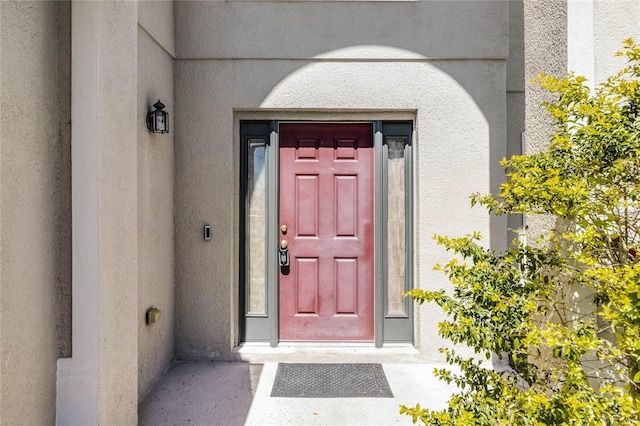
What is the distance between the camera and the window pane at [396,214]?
406 centimetres

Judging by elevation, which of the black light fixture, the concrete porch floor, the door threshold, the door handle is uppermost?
the black light fixture

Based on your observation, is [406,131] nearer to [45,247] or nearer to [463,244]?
[463,244]

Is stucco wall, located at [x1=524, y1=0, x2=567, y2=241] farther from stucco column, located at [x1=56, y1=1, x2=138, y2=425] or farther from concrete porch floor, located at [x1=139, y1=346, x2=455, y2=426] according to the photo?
stucco column, located at [x1=56, y1=1, x2=138, y2=425]

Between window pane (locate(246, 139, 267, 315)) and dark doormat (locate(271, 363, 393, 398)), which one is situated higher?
window pane (locate(246, 139, 267, 315))

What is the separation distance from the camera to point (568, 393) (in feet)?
4.91

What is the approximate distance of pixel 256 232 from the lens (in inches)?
161

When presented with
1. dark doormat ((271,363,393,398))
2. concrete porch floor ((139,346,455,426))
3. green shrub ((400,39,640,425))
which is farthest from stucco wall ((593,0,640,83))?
dark doormat ((271,363,393,398))

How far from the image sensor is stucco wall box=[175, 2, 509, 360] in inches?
153

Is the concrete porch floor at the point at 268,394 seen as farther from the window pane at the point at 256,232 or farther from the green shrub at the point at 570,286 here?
the green shrub at the point at 570,286

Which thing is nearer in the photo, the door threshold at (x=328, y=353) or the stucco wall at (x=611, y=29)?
the stucco wall at (x=611, y=29)

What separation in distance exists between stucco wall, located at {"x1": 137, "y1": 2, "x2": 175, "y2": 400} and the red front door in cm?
111

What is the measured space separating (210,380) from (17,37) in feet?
9.35

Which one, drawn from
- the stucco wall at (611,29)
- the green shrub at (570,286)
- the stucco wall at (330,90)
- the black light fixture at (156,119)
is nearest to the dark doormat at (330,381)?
the stucco wall at (330,90)

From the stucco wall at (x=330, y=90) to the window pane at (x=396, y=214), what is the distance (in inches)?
8.5
